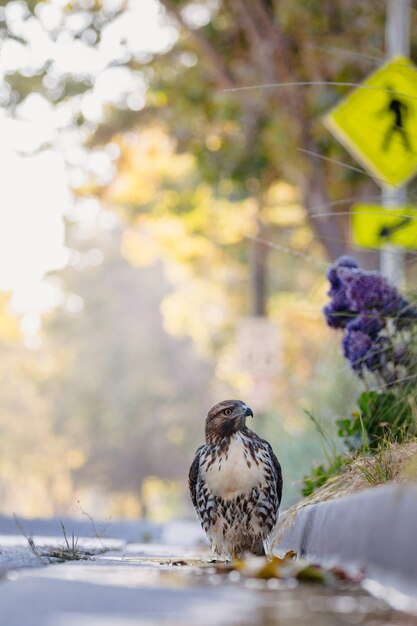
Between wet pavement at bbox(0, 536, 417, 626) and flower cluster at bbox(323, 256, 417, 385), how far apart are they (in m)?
3.44

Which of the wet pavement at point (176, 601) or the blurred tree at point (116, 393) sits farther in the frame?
the blurred tree at point (116, 393)

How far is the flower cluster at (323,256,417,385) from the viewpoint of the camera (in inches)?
349

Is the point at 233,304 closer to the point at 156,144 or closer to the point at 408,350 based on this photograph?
the point at 156,144

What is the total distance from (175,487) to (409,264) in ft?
230

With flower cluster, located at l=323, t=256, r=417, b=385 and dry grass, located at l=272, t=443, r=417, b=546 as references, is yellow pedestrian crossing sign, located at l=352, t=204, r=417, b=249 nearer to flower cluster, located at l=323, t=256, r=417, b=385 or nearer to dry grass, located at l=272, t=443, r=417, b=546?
flower cluster, located at l=323, t=256, r=417, b=385

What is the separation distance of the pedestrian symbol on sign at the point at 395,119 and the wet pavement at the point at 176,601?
20.4 feet

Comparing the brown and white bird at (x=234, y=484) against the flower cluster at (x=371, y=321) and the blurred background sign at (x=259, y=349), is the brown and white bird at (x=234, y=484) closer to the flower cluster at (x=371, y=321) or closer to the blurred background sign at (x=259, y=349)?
the flower cluster at (x=371, y=321)

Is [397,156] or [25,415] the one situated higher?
[25,415]

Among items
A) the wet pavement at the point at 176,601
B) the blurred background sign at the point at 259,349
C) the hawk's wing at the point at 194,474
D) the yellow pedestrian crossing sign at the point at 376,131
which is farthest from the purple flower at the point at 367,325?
the blurred background sign at the point at 259,349

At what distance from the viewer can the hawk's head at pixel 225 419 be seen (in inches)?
307

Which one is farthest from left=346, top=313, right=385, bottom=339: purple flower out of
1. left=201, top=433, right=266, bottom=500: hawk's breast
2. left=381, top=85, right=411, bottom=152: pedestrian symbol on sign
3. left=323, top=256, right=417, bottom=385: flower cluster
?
left=381, top=85, right=411, bottom=152: pedestrian symbol on sign

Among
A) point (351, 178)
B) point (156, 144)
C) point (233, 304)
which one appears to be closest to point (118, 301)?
point (233, 304)

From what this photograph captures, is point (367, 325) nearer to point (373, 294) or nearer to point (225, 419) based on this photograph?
point (373, 294)

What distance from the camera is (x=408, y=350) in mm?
8461
